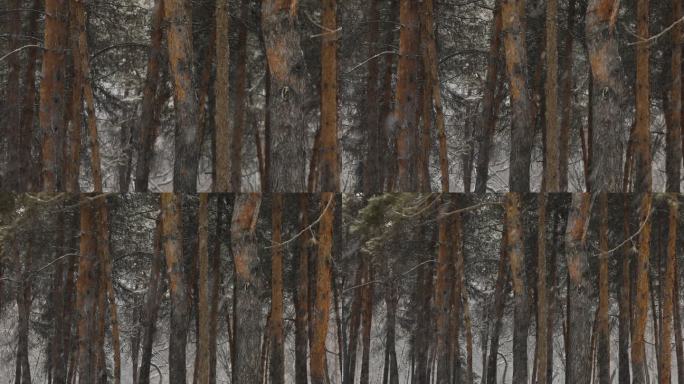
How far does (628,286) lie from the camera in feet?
17.7

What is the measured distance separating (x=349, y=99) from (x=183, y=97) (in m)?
1.07

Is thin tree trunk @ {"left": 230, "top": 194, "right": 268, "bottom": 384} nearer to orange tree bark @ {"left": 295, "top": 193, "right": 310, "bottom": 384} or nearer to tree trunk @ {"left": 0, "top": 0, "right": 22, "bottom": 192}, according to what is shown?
orange tree bark @ {"left": 295, "top": 193, "right": 310, "bottom": 384}

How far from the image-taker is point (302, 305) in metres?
5.14

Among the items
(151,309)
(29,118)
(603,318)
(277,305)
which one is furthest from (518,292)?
(29,118)

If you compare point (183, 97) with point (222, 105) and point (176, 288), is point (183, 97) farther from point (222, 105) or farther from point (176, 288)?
point (176, 288)

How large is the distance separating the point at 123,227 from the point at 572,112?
3.05 metres

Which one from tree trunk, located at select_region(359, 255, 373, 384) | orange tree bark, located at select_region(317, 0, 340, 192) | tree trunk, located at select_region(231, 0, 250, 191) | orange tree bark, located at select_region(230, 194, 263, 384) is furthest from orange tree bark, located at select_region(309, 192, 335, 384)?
tree trunk, located at select_region(231, 0, 250, 191)

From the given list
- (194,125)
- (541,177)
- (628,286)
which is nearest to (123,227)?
(194,125)

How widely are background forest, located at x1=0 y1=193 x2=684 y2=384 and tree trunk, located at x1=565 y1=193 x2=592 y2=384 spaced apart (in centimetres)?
2

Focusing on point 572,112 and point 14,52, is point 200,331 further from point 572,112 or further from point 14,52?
point 572,112

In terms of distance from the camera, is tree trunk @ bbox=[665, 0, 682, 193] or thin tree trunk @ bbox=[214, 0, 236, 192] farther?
tree trunk @ bbox=[665, 0, 682, 193]

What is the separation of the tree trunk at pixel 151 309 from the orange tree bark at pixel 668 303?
342cm

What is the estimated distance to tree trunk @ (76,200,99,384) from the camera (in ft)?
16.8

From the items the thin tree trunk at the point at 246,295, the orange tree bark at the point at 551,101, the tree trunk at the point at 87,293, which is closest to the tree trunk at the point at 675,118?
the orange tree bark at the point at 551,101
